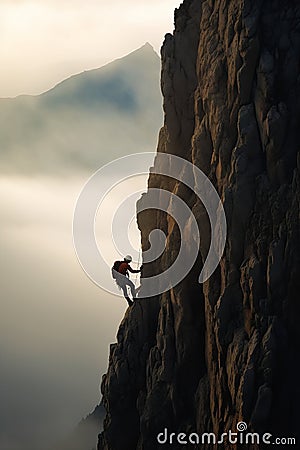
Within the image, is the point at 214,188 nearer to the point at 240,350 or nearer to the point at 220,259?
the point at 220,259

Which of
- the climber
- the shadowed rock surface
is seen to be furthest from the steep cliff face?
the shadowed rock surface

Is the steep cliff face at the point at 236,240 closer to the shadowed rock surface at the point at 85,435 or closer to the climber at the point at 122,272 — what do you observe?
the climber at the point at 122,272

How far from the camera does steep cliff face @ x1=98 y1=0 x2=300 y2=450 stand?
47031 mm

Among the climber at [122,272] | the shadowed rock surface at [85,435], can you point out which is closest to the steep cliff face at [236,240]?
the climber at [122,272]

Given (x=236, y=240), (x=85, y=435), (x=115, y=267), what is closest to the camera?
(x=236, y=240)

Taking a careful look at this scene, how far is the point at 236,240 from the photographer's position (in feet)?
163

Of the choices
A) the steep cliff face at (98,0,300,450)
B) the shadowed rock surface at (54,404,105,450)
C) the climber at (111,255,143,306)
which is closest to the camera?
the steep cliff face at (98,0,300,450)

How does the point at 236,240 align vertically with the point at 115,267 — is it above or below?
below

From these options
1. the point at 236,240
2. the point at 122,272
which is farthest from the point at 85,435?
the point at 236,240

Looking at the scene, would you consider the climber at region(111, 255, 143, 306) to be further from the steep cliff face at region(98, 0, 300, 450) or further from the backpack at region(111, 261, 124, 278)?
the steep cliff face at region(98, 0, 300, 450)

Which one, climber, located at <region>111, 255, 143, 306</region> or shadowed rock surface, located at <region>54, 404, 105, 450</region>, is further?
shadowed rock surface, located at <region>54, 404, 105, 450</region>

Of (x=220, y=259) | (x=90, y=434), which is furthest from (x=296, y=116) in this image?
(x=90, y=434)

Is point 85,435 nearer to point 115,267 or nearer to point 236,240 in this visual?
point 115,267

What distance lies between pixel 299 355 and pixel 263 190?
9.69 meters
